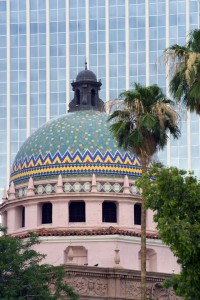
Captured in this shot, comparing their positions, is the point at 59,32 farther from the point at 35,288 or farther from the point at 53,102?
the point at 35,288

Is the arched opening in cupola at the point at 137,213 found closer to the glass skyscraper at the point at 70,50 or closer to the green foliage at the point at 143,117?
the green foliage at the point at 143,117

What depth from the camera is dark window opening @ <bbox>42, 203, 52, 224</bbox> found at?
86375 millimetres

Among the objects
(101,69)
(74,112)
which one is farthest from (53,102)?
(74,112)

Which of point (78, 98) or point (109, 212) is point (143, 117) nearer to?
point (109, 212)

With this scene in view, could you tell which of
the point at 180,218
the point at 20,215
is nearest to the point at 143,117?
the point at 180,218

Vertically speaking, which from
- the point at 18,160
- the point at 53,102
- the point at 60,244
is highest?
the point at 53,102

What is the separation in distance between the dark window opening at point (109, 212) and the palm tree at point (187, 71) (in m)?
26.2

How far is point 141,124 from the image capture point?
2547 inches

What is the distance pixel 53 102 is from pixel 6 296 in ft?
213

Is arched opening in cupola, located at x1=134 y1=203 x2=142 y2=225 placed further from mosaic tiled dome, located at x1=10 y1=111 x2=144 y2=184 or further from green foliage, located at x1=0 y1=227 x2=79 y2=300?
green foliage, located at x1=0 y1=227 x2=79 y2=300

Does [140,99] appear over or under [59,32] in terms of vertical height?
under

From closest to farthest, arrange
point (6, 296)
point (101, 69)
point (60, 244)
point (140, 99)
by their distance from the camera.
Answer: point (140, 99), point (6, 296), point (60, 244), point (101, 69)

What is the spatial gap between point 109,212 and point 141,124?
72.6 feet

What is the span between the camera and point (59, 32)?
446ft
